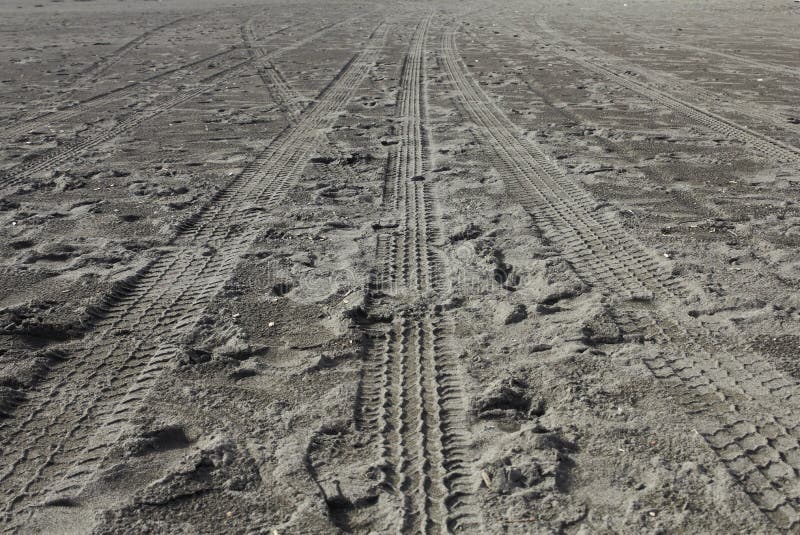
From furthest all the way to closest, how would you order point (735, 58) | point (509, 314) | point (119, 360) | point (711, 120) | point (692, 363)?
point (735, 58)
point (711, 120)
point (509, 314)
point (119, 360)
point (692, 363)

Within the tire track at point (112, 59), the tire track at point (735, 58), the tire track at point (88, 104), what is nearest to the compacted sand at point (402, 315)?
the tire track at point (88, 104)

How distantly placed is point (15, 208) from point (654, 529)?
20.6 feet

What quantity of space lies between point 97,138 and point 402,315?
6188mm

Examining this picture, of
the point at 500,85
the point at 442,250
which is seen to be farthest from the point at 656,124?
the point at 442,250

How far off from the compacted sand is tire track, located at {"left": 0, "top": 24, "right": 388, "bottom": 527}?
2cm

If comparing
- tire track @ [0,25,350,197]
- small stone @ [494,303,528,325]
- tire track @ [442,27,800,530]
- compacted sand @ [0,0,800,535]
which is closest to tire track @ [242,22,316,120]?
compacted sand @ [0,0,800,535]

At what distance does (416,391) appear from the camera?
3971 millimetres

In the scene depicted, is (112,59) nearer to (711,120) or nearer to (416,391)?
(711,120)

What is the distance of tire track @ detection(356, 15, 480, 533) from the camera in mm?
3217

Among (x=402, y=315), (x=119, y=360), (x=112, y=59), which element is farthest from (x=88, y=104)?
(x=402, y=315)

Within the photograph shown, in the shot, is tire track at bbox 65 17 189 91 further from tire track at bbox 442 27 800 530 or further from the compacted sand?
tire track at bbox 442 27 800 530

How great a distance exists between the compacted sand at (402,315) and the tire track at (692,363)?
18mm

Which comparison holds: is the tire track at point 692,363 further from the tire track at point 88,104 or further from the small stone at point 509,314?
the tire track at point 88,104

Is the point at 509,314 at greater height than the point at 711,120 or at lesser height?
lesser
